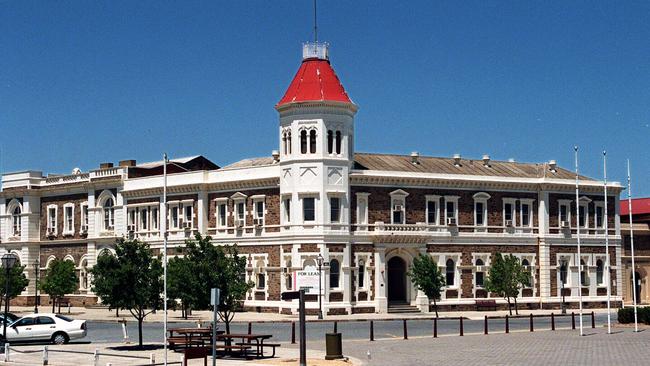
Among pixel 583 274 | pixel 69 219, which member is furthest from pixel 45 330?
pixel 583 274

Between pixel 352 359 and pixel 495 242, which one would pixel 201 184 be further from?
pixel 352 359

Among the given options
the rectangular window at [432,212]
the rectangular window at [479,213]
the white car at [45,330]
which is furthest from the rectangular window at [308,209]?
the white car at [45,330]

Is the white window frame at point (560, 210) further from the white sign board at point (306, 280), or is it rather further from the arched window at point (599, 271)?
the white sign board at point (306, 280)

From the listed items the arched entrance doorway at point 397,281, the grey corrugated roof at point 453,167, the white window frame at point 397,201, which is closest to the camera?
the white window frame at point 397,201

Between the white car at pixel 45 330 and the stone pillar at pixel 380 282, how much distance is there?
27.7m

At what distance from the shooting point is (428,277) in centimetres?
6706

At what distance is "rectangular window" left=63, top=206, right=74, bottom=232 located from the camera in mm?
86062

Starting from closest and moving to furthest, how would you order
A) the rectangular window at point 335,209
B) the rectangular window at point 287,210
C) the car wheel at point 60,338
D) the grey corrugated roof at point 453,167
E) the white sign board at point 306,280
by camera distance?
the white sign board at point 306,280
the car wheel at point 60,338
the rectangular window at point 335,209
the rectangular window at point 287,210
the grey corrugated roof at point 453,167

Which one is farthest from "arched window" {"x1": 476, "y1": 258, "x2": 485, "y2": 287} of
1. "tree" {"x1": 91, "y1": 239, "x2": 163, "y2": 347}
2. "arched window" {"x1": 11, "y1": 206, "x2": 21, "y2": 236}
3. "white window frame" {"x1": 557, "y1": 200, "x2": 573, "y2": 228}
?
"arched window" {"x1": 11, "y1": 206, "x2": 21, "y2": 236}

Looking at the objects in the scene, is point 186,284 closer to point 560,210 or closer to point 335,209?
point 335,209

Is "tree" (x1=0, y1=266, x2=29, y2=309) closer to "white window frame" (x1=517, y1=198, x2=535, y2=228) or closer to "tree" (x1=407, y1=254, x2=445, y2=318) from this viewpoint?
"tree" (x1=407, y1=254, x2=445, y2=318)

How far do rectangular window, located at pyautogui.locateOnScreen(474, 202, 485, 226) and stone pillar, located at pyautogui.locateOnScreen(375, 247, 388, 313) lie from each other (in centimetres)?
847

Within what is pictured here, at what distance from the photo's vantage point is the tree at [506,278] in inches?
2776

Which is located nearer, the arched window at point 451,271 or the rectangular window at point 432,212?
the rectangular window at point 432,212
